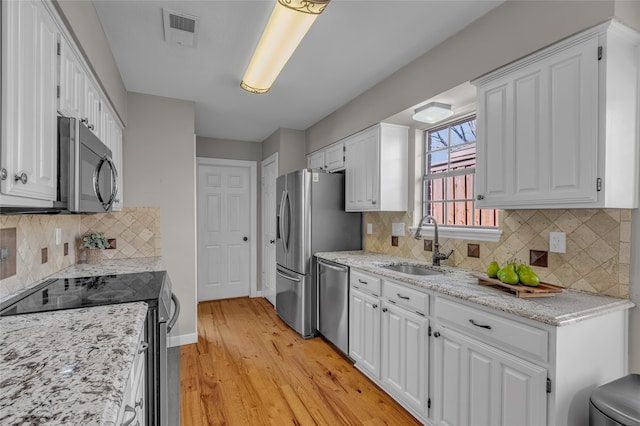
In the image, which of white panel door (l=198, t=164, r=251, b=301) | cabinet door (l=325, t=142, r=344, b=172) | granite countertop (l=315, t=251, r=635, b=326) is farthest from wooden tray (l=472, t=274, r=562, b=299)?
white panel door (l=198, t=164, r=251, b=301)

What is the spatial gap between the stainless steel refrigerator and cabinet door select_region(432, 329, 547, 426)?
1750 millimetres

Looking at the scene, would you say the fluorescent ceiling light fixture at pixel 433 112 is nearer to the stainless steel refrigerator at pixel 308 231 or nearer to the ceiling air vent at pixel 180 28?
the stainless steel refrigerator at pixel 308 231

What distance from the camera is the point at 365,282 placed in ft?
8.35

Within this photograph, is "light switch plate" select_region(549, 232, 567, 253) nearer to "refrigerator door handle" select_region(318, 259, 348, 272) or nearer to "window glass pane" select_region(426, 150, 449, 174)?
"window glass pane" select_region(426, 150, 449, 174)

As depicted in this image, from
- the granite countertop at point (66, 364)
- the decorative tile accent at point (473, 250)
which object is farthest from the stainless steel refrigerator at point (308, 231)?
the granite countertop at point (66, 364)

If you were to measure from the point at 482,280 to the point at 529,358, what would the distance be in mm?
523

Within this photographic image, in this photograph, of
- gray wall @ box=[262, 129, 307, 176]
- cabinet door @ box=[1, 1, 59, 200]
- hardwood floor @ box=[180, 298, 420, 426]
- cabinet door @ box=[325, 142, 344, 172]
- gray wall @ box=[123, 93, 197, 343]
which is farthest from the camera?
gray wall @ box=[262, 129, 307, 176]

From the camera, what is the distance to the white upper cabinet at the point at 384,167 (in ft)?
9.60

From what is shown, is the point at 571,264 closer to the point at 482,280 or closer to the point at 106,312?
the point at 482,280

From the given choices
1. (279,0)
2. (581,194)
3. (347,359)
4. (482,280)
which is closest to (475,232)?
(482,280)

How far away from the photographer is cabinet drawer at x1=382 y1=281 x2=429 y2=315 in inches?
76.0

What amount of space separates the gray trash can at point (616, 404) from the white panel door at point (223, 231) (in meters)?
4.47

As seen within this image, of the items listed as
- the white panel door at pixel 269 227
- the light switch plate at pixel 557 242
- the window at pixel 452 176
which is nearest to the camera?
the light switch plate at pixel 557 242

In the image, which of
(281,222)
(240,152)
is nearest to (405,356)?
(281,222)
